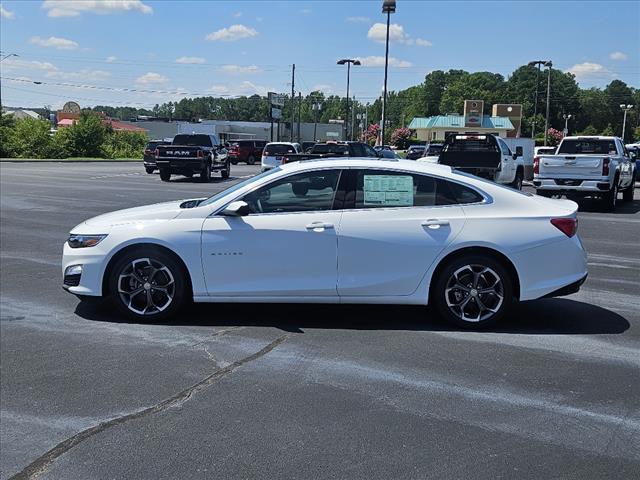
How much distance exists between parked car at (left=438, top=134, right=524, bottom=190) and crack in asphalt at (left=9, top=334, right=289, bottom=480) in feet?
50.9

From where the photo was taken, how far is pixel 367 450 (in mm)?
3854

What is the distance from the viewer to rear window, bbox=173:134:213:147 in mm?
30391

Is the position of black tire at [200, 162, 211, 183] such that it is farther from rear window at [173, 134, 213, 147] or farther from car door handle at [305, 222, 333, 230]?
car door handle at [305, 222, 333, 230]

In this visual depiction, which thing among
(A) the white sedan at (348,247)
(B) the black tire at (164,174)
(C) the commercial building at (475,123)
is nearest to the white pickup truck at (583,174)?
(A) the white sedan at (348,247)

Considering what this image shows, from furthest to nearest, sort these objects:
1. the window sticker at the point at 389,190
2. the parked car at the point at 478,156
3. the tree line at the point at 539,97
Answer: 1. the tree line at the point at 539,97
2. the parked car at the point at 478,156
3. the window sticker at the point at 389,190

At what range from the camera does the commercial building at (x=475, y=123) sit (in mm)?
86688

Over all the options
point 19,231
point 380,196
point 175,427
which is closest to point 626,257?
point 380,196

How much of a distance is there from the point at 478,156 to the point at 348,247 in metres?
15.2

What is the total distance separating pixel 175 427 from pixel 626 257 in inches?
336

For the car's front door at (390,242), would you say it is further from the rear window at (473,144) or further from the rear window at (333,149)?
the rear window at (333,149)

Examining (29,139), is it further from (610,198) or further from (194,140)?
(610,198)

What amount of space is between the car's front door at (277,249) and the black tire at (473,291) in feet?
3.30

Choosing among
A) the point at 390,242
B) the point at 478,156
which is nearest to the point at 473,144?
the point at 478,156

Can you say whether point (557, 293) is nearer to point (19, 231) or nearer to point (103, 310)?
point (103, 310)
